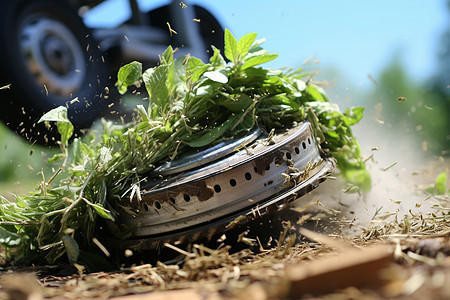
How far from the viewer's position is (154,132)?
1162mm

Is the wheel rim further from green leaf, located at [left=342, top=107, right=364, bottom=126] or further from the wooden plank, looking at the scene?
the wooden plank

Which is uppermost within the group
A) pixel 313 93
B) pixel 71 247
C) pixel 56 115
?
pixel 56 115

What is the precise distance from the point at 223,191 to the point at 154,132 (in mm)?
297

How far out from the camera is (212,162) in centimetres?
106

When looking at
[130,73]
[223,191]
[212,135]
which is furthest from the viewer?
[130,73]

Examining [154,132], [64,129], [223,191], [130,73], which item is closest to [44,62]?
[64,129]

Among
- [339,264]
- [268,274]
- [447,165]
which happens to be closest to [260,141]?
[268,274]

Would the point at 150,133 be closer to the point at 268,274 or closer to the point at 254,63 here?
the point at 254,63

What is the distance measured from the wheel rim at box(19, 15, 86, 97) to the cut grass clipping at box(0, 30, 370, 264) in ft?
3.08

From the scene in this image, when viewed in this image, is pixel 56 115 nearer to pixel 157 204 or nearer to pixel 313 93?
pixel 157 204

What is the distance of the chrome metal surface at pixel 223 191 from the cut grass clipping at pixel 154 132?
80 millimetres

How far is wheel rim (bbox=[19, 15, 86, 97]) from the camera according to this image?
2.06m

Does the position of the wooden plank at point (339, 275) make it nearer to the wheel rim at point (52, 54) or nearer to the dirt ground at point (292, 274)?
the dirt ground at point (292, 274)

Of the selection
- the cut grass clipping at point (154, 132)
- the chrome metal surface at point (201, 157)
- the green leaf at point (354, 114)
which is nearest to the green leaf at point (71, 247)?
the cut grass clipping at point (154, 132)
